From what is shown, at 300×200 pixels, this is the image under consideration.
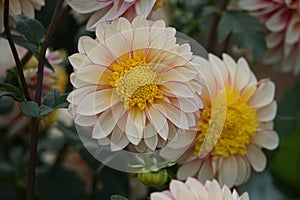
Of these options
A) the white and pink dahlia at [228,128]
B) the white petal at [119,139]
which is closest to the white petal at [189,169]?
the white and pink dahlia at [228,128]

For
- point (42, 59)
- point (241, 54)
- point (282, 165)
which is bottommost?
point (282, 165)

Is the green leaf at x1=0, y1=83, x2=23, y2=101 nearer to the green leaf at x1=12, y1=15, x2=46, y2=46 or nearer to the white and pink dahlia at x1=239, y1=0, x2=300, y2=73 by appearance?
the green leaf at x1=12, y1=15, x2=46, y2=46

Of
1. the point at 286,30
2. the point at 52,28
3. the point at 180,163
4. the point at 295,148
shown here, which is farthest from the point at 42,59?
the point at 295,148

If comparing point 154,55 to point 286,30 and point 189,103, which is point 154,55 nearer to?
point 189,103

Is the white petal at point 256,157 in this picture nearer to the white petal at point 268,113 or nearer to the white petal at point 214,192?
the white petal at point 268,113

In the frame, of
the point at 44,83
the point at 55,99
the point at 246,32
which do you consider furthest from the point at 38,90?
the point at 246,32
